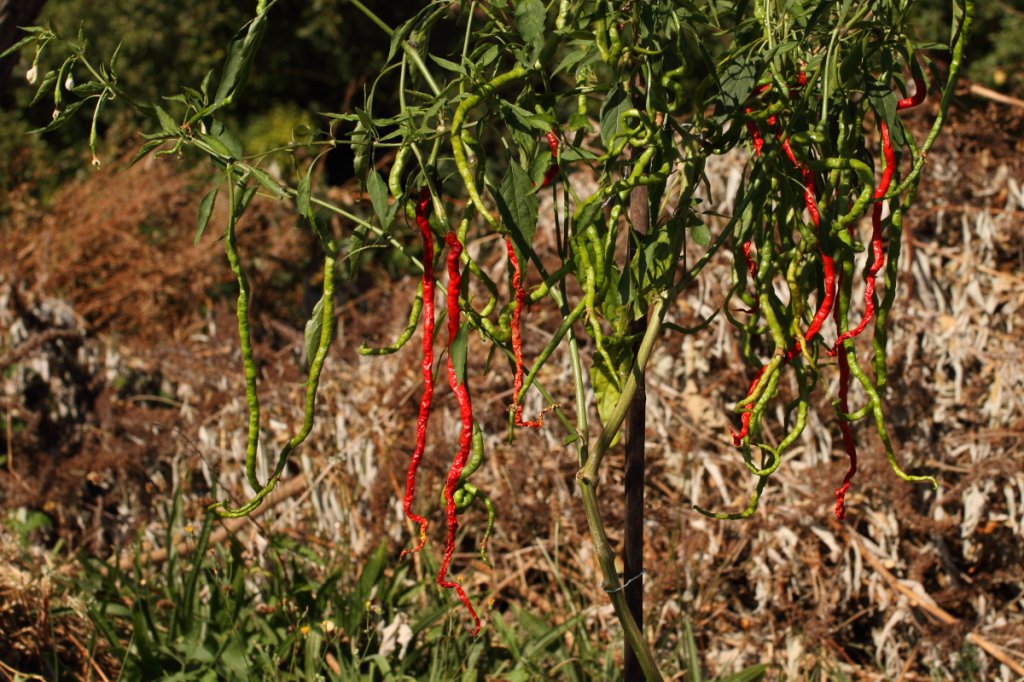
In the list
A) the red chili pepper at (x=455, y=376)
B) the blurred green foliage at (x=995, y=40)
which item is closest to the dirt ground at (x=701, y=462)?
the red chili pepper at (x=455, y=376)

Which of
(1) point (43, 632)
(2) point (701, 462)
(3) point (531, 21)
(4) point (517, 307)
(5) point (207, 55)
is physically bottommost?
(1) point (43, 632)

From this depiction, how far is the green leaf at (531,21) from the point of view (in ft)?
4.54

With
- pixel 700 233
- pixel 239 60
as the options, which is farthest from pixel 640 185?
pixel 239 60

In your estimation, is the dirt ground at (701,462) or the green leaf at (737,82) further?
the dirt ground at (701,462)

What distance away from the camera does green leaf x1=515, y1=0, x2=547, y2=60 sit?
1.38 meters

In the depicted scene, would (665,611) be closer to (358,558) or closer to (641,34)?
(358,558)

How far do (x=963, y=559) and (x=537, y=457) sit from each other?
1290mm

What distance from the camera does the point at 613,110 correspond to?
1.50 meters

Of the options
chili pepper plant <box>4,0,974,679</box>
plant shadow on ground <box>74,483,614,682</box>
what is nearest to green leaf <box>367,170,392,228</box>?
chili pepper plant <box>4,0,974,679</box>

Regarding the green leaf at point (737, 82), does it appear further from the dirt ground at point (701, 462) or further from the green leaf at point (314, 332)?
the dirt ground at point (701, 462)

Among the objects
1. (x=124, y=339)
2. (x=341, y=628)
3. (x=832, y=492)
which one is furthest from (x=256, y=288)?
(x=832, y=492)

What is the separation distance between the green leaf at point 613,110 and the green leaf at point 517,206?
15 centimetres

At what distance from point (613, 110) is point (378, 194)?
0.36 metres

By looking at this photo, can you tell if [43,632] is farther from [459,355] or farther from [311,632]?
[459,355]
